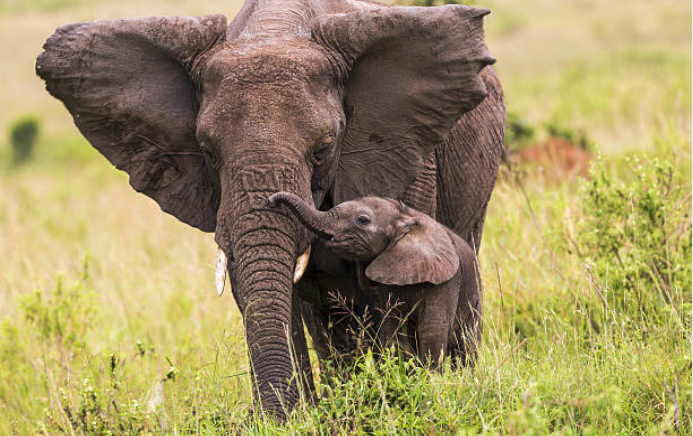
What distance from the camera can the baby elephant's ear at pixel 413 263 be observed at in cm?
425

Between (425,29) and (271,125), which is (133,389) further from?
(425,29)

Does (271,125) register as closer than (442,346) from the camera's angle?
Yes

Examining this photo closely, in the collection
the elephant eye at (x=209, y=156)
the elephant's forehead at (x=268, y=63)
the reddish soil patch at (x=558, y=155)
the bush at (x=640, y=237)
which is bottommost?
the reddish soil patch at (x=558, y=155)

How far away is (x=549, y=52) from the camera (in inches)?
1032

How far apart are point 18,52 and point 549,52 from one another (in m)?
15.5

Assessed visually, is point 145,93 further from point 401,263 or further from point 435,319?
point 435,319

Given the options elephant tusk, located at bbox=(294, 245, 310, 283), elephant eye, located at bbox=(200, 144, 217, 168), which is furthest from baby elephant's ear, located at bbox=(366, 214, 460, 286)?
A: elephant eye, located at bbox=(200, 144, 217, 168)

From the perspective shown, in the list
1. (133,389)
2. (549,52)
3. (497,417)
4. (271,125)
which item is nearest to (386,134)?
(271,125)

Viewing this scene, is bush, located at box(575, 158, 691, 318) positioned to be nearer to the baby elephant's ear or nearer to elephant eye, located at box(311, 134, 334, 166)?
the baby elephant's ear

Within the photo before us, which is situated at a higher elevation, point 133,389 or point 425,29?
point 425,29

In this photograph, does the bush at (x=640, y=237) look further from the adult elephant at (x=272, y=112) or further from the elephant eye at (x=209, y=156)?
the elephant eye at (x=209, y=156)

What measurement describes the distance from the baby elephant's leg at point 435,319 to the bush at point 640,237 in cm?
171

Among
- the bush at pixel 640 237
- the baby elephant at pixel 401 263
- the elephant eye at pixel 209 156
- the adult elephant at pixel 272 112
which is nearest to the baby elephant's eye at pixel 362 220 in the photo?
the baby elephant at pixel 401 263

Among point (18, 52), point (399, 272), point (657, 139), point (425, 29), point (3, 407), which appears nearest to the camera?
point (399, 272)
